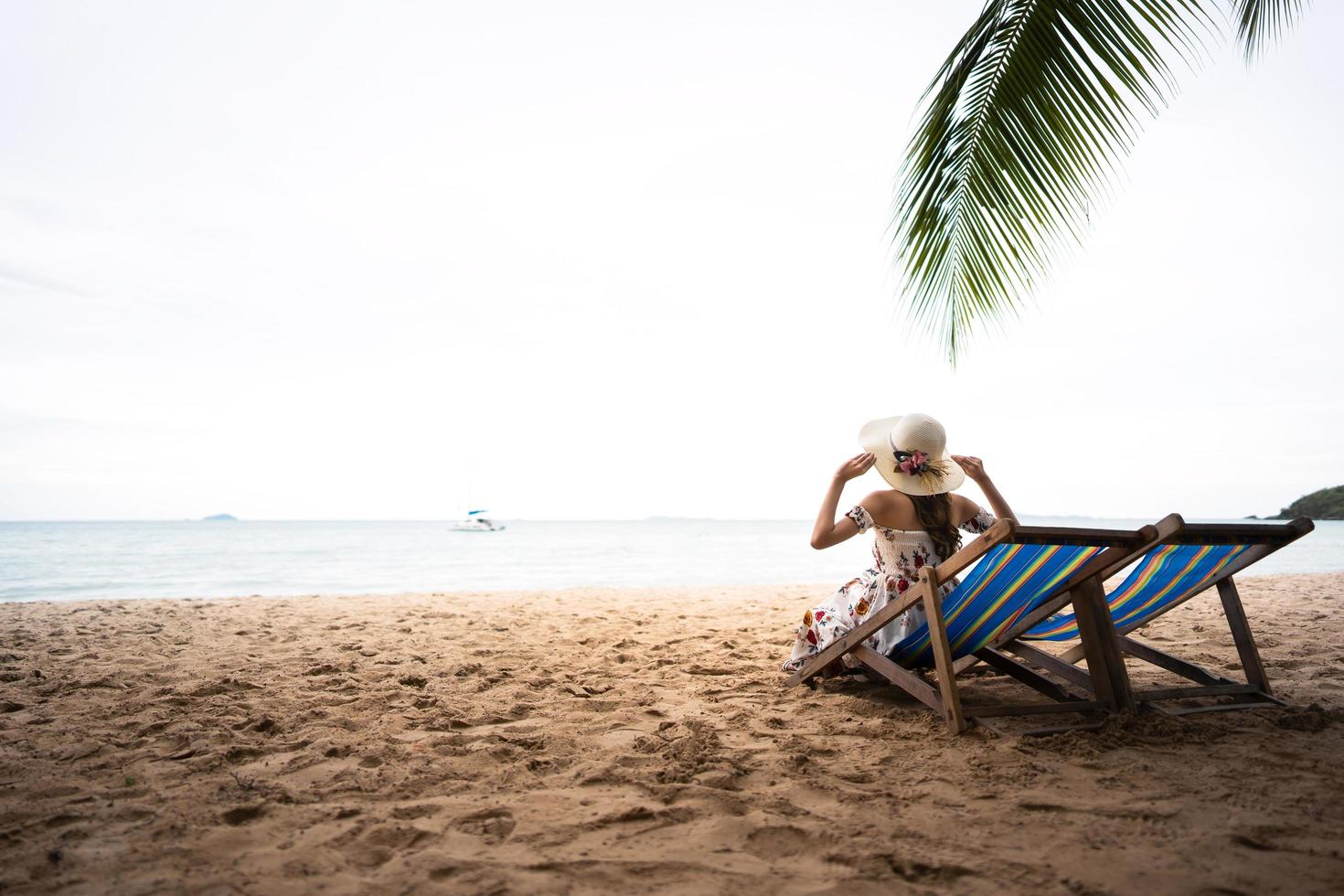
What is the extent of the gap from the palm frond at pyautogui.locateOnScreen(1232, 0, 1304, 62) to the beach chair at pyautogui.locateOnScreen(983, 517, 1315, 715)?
2.46m

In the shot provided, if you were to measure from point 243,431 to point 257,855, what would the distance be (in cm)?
5217

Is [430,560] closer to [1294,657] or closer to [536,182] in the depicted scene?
[536,182]

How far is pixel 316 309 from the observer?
3194cm

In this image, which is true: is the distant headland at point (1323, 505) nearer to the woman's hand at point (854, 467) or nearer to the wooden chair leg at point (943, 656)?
the woman's hand at point (854, 467)

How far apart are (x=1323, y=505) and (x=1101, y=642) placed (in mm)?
50596

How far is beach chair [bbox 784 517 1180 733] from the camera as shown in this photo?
2412 millimetres

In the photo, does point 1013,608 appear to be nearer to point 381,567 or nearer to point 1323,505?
point 381,567

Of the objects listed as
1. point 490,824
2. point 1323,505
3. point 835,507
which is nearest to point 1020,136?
point 835,507

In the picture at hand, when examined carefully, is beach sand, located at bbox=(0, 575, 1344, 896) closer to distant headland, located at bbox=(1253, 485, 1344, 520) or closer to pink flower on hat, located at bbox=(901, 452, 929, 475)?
pink flower on hat, located at bbox=(901, 452, 929, 475)

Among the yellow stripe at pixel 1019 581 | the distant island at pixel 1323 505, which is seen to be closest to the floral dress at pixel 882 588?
the yellow stripe at pixel 1019 581

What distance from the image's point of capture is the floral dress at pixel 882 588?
10.3ft

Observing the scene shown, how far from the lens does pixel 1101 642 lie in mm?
2758

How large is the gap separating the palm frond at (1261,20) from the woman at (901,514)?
105 inches

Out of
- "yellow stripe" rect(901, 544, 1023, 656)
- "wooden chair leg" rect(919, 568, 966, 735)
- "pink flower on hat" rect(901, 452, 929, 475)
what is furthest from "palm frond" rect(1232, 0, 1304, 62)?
"wooden chair leg" rect(919, 568, 966, 735)
